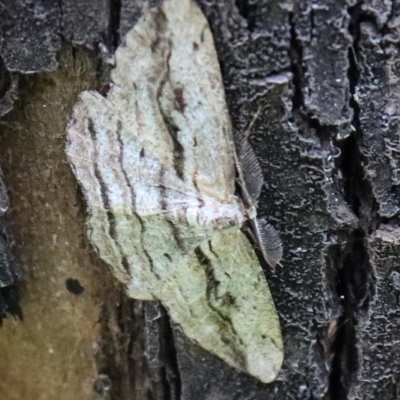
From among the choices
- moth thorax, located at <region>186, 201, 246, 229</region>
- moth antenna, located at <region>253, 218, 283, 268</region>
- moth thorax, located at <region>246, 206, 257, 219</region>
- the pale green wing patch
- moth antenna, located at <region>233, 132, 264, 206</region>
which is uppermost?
moth antenna, located at <region>233, 132, 264, 206</region>

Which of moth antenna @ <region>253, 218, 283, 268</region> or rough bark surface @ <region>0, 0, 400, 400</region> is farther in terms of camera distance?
moth antenna @ <region>253, 218, 283, 268</region>

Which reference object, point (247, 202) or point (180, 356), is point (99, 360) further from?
point (247, 202)

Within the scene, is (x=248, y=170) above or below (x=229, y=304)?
→ above

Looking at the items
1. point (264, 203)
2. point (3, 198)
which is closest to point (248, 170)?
point (264, 203)

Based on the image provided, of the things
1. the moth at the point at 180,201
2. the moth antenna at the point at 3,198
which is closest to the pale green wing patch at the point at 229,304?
the moth at the point at 180,201

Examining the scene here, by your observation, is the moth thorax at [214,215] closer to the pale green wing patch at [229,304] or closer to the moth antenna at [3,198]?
the pale green wing patch at [229,304]

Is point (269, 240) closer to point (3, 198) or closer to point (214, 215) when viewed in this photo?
point (214, 215)

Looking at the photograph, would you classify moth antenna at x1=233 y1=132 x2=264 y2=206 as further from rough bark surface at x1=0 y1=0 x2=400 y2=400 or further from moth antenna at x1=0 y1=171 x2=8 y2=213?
moth antenna at x1=0 y1=171 x2=8 y2=213

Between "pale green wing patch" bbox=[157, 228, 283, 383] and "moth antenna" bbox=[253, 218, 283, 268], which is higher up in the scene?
"moth antenna" bbox=[253, 218, 283, 268]

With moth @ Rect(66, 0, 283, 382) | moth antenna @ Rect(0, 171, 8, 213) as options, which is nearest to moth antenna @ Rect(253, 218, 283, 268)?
moth @ Rect(66, 0, 283, 382)

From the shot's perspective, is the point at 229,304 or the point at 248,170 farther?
the point at 229,304
